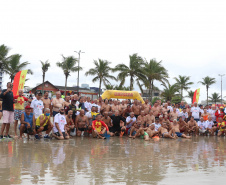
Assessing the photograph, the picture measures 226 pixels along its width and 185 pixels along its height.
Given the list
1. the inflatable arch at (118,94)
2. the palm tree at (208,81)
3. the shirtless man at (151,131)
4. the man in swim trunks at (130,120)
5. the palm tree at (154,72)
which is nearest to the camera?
the shirtless man at (151,131)

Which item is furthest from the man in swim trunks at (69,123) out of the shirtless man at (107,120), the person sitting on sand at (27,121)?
the person sitting on sand at (27,121)

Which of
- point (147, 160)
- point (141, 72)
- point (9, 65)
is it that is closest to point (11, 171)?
point (147, 160)

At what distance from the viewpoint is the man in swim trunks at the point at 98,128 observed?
11.8 m

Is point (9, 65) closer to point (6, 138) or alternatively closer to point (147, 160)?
point (6, 138)

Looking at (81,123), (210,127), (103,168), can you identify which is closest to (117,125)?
(81,123)

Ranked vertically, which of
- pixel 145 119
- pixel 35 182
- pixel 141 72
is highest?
pixel 141 72

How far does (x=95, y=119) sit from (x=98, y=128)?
1.98 feet

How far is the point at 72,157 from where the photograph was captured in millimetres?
6867

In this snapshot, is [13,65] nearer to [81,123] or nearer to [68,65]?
[68,65]

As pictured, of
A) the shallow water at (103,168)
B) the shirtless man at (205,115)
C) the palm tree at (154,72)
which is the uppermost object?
the palm tree at (154,72)

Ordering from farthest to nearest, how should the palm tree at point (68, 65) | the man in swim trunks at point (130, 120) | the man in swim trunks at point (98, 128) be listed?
the palm tree at point (68, 65)
the man in swim trunks at point (130, 120)
the man in swim trunks at point (98, 128)

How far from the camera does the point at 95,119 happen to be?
12.5 meters

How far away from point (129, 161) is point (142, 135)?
239 inches

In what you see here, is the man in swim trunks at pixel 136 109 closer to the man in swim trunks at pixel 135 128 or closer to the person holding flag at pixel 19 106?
the man in swim trunks at pixel 135 128
